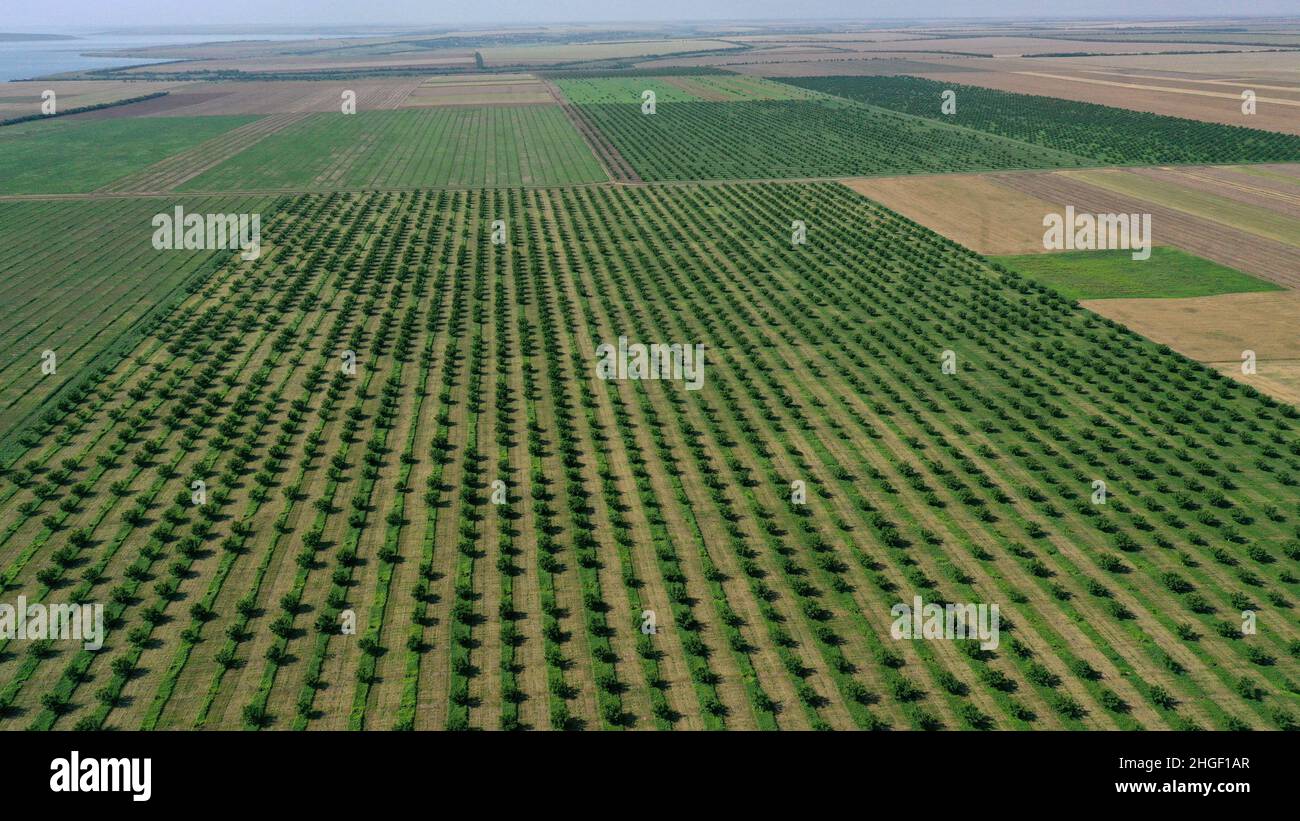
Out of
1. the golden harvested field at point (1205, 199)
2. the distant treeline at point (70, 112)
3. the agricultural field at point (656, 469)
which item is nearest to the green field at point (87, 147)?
the distant treeline at point (70, 112)

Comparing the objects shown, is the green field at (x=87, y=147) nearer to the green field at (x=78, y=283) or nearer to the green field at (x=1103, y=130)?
the green field at (x=78, y=283)

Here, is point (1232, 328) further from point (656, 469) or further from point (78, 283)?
point (78, 283)

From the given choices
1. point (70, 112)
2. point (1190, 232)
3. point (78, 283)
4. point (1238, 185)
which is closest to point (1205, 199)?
point (1238, 185)

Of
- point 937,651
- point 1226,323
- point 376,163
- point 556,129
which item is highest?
point 556,129

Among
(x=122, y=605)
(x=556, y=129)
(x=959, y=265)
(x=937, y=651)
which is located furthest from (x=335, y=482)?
(x=556, y=129)

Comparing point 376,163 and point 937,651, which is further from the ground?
point 376,163

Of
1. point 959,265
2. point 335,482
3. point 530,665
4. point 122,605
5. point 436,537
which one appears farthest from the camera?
point 959,265

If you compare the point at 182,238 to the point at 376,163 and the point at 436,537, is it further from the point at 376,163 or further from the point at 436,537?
the point at 436,537
